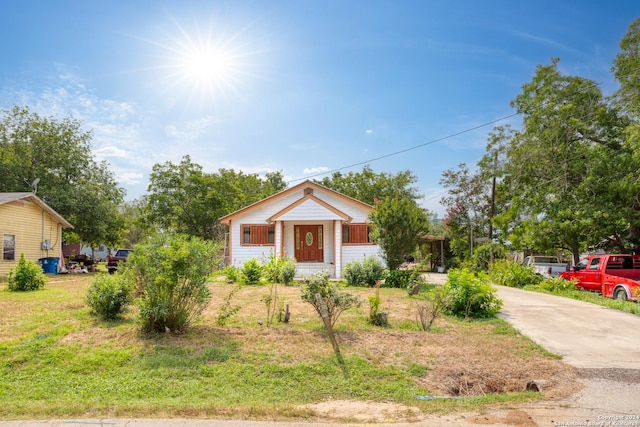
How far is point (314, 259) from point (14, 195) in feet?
53.9

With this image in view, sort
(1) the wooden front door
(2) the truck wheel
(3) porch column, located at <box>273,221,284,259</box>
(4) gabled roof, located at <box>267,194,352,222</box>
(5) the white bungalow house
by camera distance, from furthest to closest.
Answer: (1) the wooden front door, (5) the white bungalow house, (3) porch column, located at <box>273,221,284,259</box>, (4) gabled roof, located at <box>267,194,352,222</box>, (2) the truck wheel

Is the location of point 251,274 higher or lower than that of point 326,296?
lower

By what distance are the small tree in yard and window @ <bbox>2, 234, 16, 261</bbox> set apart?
18.3m

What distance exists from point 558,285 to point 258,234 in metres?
15.1

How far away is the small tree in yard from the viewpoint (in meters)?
7.70

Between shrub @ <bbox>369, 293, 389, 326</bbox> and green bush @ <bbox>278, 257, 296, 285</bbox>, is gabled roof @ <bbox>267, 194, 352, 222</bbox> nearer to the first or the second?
green bush @ <bbox>278, 257, 296, 285</bbox>

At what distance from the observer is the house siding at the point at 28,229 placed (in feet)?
70.6

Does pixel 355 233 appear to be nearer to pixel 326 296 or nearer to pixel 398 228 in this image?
pixel 398 228

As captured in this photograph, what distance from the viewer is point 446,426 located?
179 inches

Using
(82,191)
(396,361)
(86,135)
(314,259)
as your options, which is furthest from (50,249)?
(396,361)

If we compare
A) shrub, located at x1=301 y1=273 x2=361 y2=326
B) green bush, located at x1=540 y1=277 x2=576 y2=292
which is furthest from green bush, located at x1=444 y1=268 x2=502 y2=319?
green bush, located at x1=540 y1=277 x2=576 y2=292

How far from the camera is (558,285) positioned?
686 inches

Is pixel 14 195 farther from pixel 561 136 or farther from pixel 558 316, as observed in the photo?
pixel 561 136

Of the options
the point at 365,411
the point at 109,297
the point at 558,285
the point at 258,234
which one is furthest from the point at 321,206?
the point at 365,411
